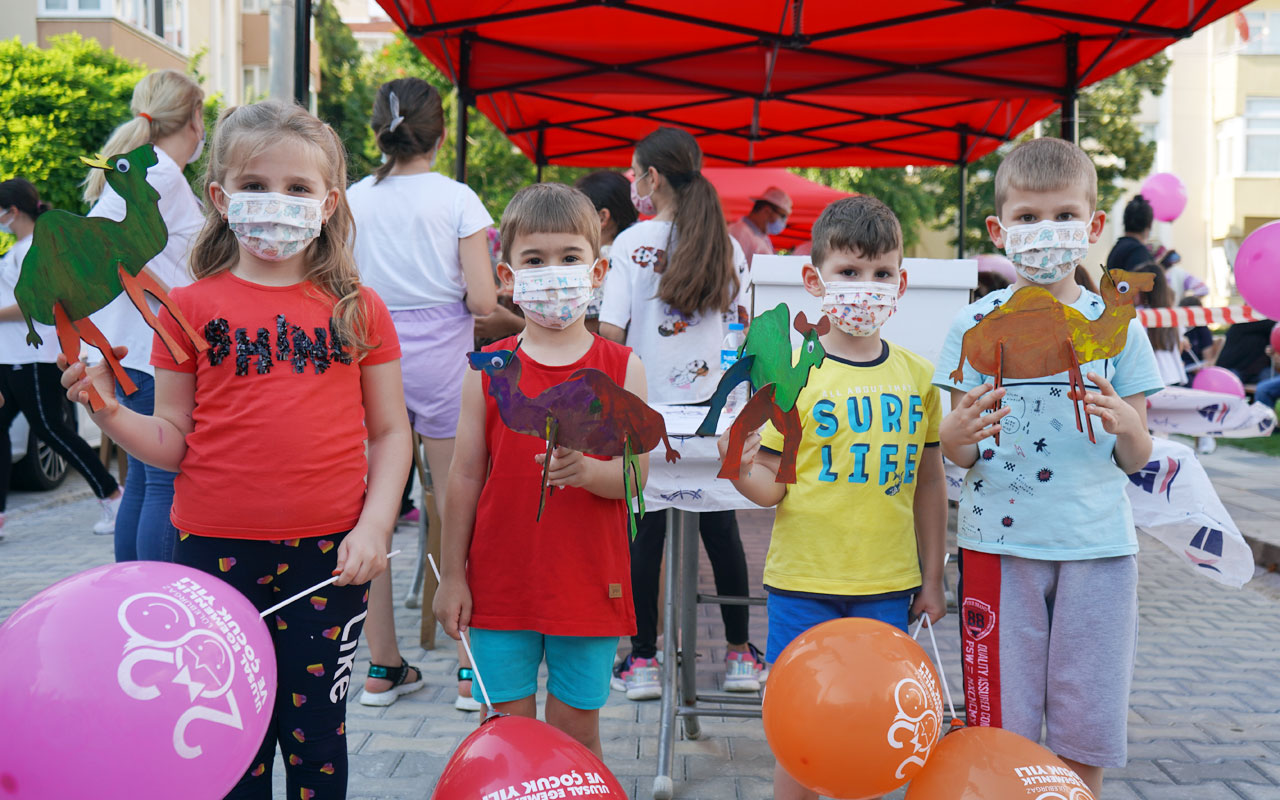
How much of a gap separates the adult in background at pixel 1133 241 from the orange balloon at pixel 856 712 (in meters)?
4.47

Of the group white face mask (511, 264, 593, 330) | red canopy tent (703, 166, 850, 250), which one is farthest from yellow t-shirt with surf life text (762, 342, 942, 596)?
red canopy tent (703, 166, 850, 250)

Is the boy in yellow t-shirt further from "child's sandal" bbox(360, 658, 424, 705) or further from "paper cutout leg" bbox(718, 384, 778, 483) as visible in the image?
"child's sandal" bbox(360, 658, 424, 705)

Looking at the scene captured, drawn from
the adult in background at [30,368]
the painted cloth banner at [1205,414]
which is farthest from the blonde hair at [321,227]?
the adult in background at [30,368]

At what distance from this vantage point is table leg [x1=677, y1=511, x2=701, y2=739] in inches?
124

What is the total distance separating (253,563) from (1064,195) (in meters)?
1.85

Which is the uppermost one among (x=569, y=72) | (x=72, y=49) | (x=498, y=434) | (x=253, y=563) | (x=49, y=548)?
(x=72, y=49)

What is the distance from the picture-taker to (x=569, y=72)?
6.62m

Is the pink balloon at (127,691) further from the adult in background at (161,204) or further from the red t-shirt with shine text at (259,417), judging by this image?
the adult in background at (161,204)

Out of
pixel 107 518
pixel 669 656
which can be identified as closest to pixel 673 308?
pixel 669 656

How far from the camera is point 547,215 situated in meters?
2.14

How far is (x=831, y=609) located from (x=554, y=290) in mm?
937

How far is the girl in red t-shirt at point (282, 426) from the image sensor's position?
1911 mm

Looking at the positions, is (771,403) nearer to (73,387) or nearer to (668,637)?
(73,387)

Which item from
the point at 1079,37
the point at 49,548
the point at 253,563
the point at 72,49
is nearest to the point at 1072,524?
the point at 253,563
